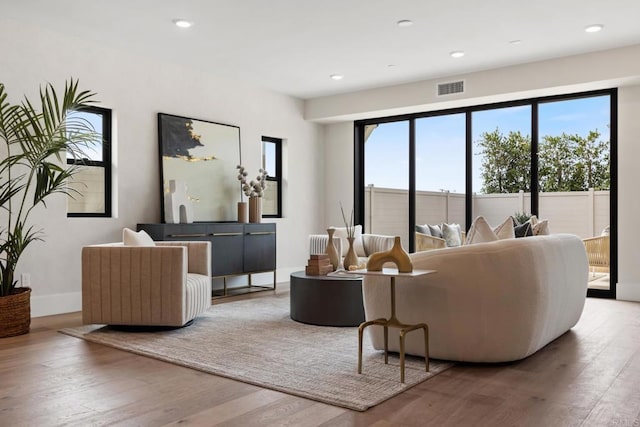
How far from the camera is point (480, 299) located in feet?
9.93

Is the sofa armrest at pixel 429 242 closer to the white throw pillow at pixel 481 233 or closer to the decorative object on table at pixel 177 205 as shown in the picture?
the white throw pillow at pixel 481 233

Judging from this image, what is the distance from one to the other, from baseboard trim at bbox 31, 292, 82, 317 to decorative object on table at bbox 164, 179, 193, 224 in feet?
3.84

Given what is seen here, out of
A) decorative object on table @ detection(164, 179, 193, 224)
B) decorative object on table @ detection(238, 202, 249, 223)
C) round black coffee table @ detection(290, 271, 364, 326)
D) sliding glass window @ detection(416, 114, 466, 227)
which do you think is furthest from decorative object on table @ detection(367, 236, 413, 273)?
sliding glass window @ detection(416, 114, 466, 227)

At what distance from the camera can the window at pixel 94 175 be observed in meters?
5.24

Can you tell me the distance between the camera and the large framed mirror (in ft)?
19.5

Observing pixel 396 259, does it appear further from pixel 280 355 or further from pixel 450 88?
pixel 450 88

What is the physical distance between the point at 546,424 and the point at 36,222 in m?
4.36

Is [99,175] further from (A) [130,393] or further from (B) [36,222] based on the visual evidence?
(A) [130,393]

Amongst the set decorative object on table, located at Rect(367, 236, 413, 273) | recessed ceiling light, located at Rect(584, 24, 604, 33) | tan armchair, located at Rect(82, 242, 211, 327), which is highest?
recessed ceiling light, located at Rect(584, 24, 604, 33)

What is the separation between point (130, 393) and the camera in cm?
267

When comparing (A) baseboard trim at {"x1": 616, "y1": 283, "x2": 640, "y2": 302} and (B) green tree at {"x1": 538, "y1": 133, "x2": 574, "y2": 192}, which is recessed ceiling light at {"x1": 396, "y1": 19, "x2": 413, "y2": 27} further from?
(A) baseboard trim at {"x1": 616, "y1": 283, "x2": 640, "y2": 302}

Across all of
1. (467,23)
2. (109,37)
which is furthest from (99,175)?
(467,23)

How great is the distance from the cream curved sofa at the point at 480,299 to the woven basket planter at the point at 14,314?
264 centimetres

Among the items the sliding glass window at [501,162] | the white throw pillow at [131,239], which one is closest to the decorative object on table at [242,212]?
the white throw pillow at [131,239]
